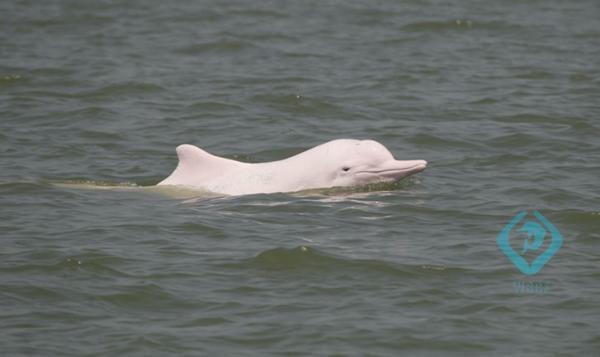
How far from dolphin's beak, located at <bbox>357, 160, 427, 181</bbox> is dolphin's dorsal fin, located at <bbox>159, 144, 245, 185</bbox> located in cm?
177

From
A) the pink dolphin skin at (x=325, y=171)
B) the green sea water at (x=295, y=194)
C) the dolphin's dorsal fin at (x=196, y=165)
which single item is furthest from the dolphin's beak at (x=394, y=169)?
the dolphin's dorsal fin at (x=196, y=165)

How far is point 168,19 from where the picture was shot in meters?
30.7

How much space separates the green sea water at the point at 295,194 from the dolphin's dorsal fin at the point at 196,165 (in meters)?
0.31

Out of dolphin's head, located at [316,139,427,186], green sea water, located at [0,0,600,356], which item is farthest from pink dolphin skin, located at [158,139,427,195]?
green sea water, located at [0,0,600,356]

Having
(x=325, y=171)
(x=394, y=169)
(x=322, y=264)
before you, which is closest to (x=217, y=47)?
(x=325, y=171)

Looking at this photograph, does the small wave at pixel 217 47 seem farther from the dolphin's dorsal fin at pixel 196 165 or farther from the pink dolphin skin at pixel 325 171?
the pink dolphin skin at pixel 325 171

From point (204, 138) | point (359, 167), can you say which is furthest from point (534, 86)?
point (359, 167)

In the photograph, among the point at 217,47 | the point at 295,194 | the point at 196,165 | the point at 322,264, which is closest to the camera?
the point at 322,264

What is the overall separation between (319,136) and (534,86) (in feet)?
19.3

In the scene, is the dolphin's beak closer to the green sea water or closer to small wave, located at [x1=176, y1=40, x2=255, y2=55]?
the green sea water

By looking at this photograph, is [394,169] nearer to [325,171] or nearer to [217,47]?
[325,171]

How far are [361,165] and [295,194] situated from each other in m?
0.93

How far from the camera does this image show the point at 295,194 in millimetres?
14961

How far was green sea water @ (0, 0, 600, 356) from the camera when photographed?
10.8m
